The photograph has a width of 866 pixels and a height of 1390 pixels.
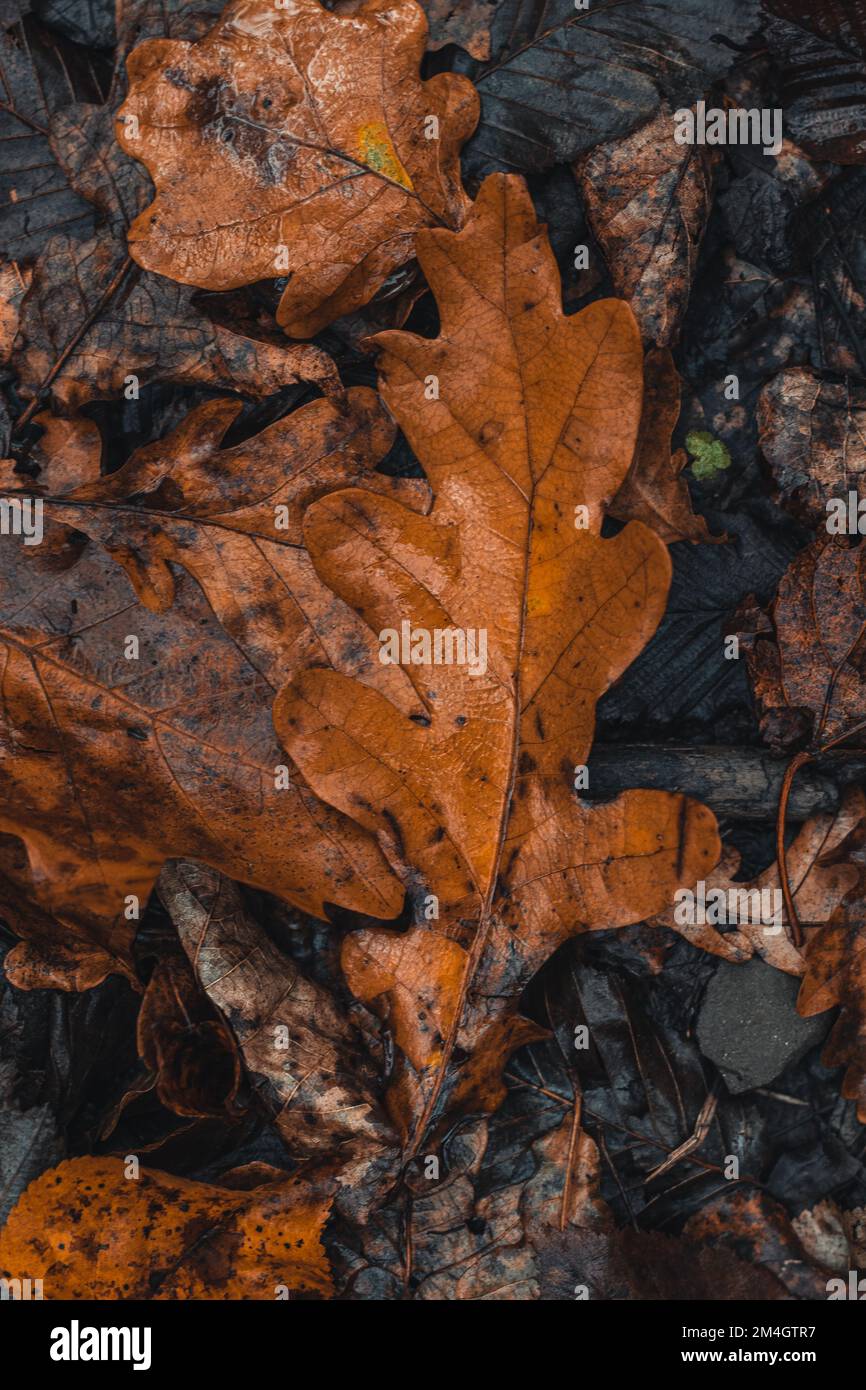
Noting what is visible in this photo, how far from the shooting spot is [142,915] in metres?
2.99

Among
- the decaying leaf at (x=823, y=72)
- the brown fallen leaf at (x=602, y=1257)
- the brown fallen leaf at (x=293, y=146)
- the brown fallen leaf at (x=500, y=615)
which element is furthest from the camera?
the brown fallen leaf at (x=602, y=1257)

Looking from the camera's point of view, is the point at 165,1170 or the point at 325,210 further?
the point at 165,1170

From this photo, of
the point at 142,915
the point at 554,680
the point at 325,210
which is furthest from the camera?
the point at 142,915

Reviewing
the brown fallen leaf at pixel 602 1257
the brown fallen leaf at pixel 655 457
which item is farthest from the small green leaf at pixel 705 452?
the brown fallen leaf at pixel 602 1257

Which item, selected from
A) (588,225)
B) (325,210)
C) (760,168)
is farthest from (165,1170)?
(760,168)

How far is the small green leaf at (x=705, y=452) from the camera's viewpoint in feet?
9.94

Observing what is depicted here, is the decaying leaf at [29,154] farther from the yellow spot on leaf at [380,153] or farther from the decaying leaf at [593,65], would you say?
the decaying leaf at [593,65]

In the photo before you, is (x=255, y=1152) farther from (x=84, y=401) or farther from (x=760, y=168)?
(x=760, y=168)

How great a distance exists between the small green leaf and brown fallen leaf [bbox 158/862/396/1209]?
1.88m

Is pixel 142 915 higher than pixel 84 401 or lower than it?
lower

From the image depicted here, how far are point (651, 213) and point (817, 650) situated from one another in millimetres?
1337

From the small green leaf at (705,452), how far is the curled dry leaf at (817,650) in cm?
37
